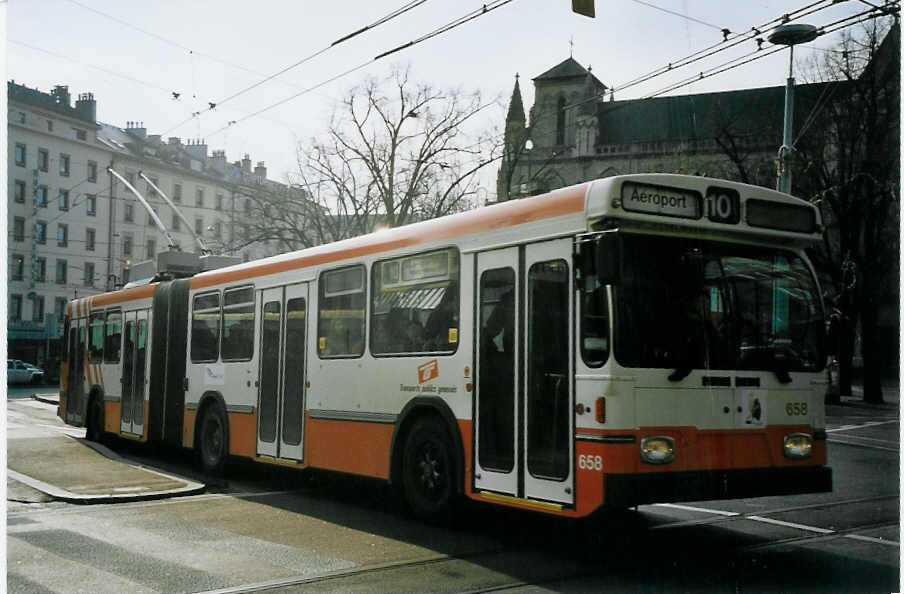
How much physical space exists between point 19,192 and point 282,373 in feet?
12.2

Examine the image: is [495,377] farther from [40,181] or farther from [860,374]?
[40,181]

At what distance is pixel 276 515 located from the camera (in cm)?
1023

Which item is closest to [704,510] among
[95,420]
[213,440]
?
[213,440]

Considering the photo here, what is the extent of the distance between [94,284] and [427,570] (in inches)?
542

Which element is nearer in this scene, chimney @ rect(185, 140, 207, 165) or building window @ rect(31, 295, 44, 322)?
building window @ rect(31, 295, 44, 322)

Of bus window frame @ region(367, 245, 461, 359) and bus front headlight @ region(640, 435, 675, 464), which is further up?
bus window frame @ region(367, 245, 461, 359)

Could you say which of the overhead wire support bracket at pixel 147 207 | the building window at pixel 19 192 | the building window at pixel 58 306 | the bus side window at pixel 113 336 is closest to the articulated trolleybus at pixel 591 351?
the building window at pixel 19 192

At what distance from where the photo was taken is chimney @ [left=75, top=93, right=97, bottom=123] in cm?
1056

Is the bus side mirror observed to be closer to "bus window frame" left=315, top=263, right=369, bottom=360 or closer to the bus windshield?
the bus windshield

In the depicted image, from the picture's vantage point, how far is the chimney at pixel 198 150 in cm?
2058

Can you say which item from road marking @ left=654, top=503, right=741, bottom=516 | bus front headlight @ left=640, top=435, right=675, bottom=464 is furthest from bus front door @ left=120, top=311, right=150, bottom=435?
bus front headlight @ left=640, top=435, right=675, bottom=464

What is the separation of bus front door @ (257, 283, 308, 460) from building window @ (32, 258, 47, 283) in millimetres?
3378

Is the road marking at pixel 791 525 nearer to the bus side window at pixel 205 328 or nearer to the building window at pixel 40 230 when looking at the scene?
the bus side window at pixel 205 328

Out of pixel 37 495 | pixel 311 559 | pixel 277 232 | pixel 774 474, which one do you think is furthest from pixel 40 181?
pixel 277 232
